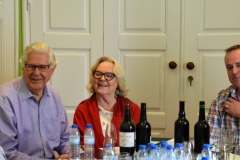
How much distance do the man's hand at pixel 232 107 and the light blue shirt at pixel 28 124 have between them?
1091 mm

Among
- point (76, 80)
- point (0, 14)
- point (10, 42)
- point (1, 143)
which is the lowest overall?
point (1, 143)

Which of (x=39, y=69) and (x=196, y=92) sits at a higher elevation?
(x=39, y=69)

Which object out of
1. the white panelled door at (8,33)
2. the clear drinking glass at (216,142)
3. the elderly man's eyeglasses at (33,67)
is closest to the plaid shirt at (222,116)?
the clear drinking glass at (216,142)

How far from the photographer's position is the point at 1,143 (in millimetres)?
2301

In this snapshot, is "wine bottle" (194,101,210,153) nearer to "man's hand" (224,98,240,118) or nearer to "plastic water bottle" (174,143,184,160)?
"plastic water bottle" (174,143,184,160)

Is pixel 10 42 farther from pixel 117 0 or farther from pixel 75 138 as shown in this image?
pixel 75 138

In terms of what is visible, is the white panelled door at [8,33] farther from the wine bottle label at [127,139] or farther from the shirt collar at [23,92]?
the wine bottle label at [127,139]

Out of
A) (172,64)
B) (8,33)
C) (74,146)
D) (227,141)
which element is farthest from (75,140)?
(8,33)

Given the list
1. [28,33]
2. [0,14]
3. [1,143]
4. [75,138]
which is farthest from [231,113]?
[0,14]

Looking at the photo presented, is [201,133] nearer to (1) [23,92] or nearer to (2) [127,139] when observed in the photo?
(2) [127,139]

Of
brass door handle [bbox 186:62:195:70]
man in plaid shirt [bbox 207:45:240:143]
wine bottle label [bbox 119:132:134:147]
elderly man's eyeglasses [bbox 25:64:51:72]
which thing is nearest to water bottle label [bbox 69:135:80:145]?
wine bottle label [bbox 119:132:134:147]

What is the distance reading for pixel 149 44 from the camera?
3.44m

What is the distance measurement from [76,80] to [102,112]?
0.92 meters

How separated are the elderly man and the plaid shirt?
100 centimetres
